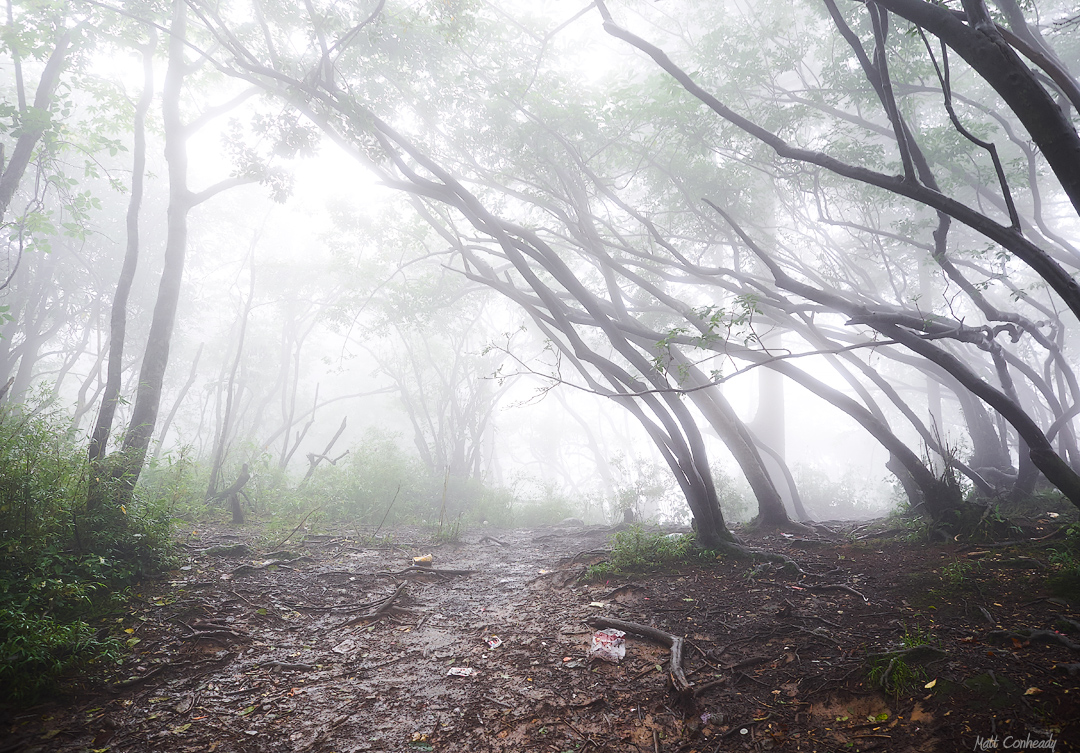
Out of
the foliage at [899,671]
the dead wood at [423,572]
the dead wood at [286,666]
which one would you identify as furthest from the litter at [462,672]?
the dead wood at [423,572]

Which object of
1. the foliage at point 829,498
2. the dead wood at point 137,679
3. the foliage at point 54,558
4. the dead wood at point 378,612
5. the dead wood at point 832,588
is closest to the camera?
the foliage at point 54,558

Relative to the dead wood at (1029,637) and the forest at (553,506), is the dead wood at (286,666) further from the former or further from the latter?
the dead wood at (1029,637)

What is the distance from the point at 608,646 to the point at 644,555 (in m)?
2.10

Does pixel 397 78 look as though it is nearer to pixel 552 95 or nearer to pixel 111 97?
pixel 552 95

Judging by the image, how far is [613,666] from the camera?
357 cm

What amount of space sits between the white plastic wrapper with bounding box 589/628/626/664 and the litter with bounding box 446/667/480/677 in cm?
95

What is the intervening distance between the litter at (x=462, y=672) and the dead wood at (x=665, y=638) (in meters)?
1.18

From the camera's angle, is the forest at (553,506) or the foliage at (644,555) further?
the foliage at (644,555)

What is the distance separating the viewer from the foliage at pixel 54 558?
285 centimetres

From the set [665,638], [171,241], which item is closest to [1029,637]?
[665,638]

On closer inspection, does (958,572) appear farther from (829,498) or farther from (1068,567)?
(829,498)

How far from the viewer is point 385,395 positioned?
3062cm

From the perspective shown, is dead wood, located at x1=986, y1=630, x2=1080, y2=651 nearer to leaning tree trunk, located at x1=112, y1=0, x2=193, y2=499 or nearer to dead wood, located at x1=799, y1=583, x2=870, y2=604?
dead wood, located at x1=799, y1=583, x2=870, y2=604

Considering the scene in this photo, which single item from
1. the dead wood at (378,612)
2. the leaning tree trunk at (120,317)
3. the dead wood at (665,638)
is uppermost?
the leaning tree trunk at (120,317)
